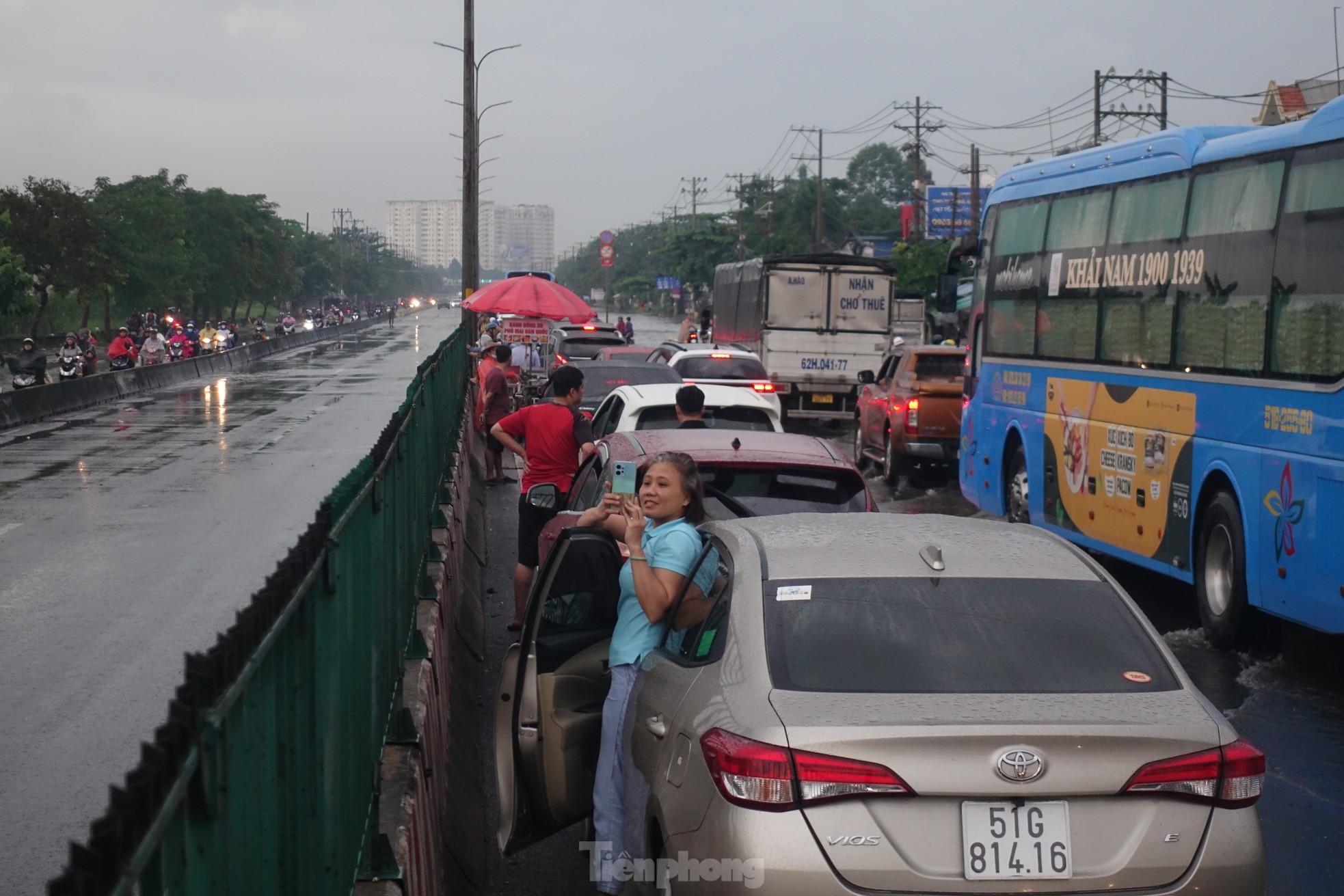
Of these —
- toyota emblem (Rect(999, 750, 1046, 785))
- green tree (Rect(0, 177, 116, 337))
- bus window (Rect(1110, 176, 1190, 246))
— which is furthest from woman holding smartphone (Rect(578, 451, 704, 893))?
green tree (Rect(0, 177, 116, 337))

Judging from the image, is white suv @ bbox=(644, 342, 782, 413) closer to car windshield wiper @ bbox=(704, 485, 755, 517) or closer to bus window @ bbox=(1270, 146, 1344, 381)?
bus window @ bbox=(1270, 146, 1344, 381)

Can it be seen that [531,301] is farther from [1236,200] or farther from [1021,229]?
[1236,200]

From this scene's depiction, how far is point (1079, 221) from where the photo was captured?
1316 centimetres

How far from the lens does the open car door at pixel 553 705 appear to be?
5.35 m

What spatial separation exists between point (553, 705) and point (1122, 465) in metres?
7.78

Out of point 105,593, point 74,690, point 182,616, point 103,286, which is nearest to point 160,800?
point 74,690

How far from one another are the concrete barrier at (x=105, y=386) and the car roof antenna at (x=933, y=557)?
27031 millimetres

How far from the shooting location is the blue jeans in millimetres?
4895

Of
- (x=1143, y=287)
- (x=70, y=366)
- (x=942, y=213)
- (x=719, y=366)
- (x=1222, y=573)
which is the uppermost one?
(x=942, y=213)

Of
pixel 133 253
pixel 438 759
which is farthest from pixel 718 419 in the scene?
pixel 133 253

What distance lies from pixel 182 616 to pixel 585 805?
21.9ft

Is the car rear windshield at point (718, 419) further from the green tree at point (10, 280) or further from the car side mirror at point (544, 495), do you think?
the green tree at point (10, 280)

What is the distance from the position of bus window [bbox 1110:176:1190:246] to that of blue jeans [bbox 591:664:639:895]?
7553 millimetres

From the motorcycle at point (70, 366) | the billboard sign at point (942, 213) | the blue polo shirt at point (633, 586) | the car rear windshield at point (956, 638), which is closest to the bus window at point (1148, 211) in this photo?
the blue polo shirt at point (633, 586)
